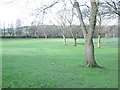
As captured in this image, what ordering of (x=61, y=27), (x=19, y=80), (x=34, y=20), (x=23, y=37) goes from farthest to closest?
1. (x=23, y=37)
2. (x=61, y=27)
3. (x=34, y=20)
4. (x=19, y=80)

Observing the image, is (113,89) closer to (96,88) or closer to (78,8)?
(96,88)

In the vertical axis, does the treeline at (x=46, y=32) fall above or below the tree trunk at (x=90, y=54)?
above

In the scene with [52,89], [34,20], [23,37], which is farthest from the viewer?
[23,37]

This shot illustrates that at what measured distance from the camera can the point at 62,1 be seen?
40.9 feet

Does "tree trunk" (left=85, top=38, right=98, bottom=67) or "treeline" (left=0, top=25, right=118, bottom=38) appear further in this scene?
"treeline" (left=0, top=25, right=118, bottom=38)

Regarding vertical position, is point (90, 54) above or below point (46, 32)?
below

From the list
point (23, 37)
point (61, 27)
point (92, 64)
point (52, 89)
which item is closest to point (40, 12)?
point (92, 64)

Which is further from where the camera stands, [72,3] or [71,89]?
[72,3]

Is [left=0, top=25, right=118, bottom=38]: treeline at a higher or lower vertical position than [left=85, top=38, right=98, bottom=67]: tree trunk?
higher

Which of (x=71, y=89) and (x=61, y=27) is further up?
(x=61, y=27)

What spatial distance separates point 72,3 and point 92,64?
4000 mm

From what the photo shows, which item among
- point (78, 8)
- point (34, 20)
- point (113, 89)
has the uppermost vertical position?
point (78, 8)

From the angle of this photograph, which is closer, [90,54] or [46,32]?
[90,54]

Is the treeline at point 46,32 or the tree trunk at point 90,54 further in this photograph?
the treeline at point 46,32
